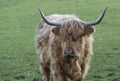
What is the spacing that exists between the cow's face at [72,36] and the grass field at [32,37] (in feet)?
10.5

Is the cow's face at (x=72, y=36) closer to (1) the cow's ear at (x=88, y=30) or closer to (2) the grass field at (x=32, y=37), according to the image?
(1) the cow's ear at (x=88, y=30)

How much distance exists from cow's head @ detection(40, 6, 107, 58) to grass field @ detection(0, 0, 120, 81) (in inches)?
125

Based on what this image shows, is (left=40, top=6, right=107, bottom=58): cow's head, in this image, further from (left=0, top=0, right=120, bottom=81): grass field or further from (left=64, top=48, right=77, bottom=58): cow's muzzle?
(left=0, top=0, right=120, bottom=81): grass field

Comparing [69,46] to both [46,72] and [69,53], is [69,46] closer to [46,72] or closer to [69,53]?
[69,53]

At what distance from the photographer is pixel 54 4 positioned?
3291 centimetres

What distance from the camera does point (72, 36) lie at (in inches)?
336

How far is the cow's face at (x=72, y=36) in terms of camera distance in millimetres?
8359

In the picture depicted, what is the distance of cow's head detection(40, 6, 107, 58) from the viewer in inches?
329

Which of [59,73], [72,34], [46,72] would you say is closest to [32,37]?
[46,72]


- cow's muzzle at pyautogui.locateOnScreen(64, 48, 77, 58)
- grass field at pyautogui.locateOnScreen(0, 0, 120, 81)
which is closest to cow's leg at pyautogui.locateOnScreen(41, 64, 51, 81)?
grass field at pyautogui.locateOnScreen(0, 0, 120, 81)

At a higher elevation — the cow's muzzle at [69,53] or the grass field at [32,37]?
the cow's muzzle at [69,53]

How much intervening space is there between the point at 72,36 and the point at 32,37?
503 inches

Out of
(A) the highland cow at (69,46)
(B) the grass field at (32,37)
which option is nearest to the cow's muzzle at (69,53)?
(A) the highland cow at (69,46)

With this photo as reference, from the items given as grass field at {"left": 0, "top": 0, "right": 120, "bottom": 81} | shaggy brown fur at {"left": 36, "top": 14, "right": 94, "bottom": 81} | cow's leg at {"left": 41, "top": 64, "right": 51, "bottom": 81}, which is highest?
shaggy brown fur at {"left": 36, "top": 14, "right": 94, "bottom": 81}
